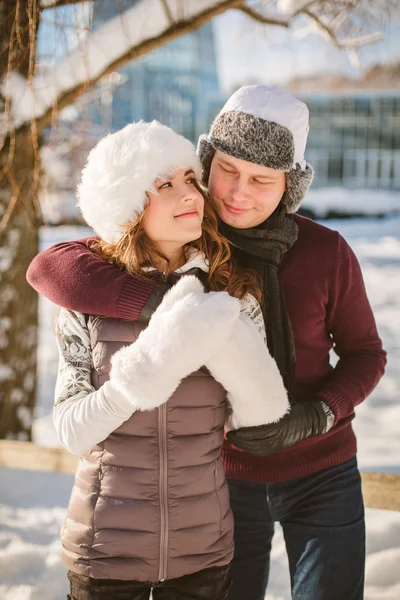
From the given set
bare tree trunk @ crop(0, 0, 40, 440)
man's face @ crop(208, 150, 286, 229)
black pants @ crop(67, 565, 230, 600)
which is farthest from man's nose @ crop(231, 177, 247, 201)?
bare tree trunk @ crop(0, 0, 40, 440)

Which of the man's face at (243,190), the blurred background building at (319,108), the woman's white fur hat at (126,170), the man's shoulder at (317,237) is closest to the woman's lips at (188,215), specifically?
the woman's white fur hat at (126,170)

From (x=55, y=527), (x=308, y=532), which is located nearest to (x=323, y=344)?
(x=308, y=532)

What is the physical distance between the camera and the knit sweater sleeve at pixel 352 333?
1.92m

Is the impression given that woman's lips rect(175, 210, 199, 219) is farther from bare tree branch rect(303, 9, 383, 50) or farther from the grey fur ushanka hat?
bare tree branch rect(303, 9, 383, 50)

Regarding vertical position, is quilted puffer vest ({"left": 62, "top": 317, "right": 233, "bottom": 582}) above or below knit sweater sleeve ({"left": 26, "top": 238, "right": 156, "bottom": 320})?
below

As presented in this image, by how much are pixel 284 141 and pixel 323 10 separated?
2.78 m

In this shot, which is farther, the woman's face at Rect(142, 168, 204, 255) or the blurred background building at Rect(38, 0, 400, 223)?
the blurred background building at Rect(38, 0, 400, 223)

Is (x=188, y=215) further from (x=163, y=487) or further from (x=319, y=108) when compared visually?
(x=319, y=108)

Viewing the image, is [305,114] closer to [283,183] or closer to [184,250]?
[283,183]

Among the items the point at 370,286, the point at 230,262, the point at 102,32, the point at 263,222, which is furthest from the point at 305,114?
the point at 370,286

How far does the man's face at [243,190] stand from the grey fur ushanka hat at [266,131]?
1.3 inches

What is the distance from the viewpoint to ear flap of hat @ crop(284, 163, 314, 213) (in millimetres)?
1954

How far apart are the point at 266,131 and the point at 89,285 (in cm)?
73

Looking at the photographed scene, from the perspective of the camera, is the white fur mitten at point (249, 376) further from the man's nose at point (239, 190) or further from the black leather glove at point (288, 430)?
the man's nose at point (239, 190)
